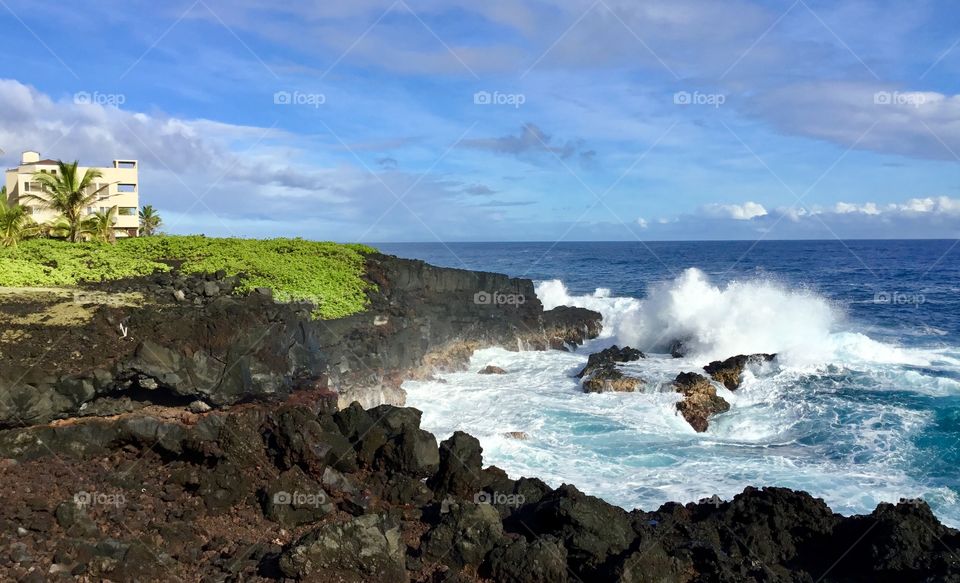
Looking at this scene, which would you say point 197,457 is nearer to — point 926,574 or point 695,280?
point 926,574

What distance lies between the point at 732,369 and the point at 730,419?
14.5ft

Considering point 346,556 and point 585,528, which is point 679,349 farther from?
point 346,556

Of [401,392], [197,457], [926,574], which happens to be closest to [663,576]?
[926,574]

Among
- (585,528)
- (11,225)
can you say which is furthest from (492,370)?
(11,225)

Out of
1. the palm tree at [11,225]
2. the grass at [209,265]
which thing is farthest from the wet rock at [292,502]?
the palm tree at [11,225]

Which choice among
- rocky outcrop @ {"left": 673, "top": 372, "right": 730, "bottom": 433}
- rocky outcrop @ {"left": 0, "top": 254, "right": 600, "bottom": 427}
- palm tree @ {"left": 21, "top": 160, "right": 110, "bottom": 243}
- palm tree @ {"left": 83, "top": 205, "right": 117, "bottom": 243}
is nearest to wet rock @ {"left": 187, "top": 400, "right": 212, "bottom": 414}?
rocky outcrop @ {"left": 0, "top": 254, "right": 600, "bottom": 427}

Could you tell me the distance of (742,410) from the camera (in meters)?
25.9

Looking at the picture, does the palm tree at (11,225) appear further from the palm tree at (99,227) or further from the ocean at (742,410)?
the ocean at (742,410)

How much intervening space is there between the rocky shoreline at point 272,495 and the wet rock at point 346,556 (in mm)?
31

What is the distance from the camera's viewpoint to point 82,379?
16.2 meters

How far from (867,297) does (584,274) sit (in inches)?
1472

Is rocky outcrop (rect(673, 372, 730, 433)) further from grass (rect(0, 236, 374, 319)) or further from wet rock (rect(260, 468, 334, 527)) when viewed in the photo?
wet rock (rect(260, 468, 334, 527))

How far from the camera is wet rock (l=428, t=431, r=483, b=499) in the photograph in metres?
15.3

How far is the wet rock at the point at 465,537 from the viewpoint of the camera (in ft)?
38.0
